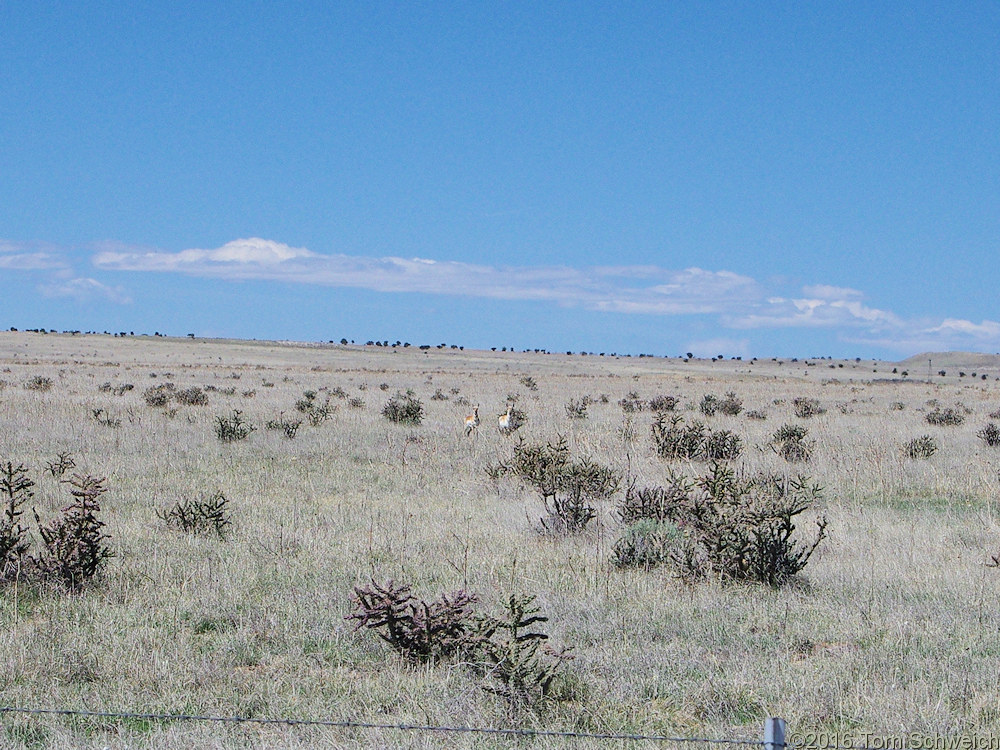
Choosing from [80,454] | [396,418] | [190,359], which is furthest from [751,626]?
[190,359]

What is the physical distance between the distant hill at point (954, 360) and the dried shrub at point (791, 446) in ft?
444

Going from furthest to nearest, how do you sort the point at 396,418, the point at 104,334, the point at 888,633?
the point at 104,334 < the point at 396,418 < the point at 888,633

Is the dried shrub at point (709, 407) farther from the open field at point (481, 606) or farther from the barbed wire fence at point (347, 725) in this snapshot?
the barbed wire fence at point (347, 725)

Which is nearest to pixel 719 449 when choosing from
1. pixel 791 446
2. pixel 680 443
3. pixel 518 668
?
pixel 680 443

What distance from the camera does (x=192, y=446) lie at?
53.3ft

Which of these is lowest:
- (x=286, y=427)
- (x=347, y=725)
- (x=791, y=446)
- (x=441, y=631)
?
(x=347, y=725)

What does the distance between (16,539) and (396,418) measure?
16.0m

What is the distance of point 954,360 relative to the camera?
158m

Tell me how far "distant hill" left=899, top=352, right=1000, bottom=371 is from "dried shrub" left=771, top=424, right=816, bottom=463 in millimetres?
135464

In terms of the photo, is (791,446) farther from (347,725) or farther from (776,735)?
(776,735)

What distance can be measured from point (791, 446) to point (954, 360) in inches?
6257

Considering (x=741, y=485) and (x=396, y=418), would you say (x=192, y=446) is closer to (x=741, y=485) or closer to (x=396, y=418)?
(x=396, y=418)

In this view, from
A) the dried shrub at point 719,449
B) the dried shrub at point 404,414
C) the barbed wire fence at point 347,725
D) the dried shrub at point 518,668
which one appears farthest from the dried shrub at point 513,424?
the barbed wire fence at point 347,725

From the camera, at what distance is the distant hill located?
146 meters
